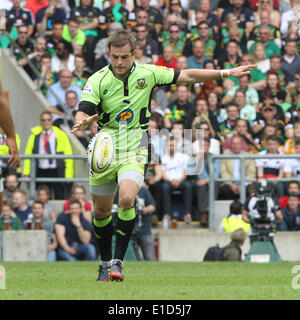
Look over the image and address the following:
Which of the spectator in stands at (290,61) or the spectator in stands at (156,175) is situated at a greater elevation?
the spectator in stands at (290,61)

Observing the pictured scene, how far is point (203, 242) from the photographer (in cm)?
1753

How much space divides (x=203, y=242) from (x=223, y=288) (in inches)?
313

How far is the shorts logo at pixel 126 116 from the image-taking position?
10664mm

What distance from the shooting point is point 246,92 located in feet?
67.8

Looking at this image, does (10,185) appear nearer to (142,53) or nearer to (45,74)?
(45,74)

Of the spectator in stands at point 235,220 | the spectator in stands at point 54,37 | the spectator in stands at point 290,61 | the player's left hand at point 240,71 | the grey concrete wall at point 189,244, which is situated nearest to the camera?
the player's left hand at point 240,71

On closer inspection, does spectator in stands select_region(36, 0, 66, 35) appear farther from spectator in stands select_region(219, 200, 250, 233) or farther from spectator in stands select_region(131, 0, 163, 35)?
spectator in stands select_region(219, 200, 250, 233)

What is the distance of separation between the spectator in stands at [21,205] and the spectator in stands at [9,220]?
0.07m

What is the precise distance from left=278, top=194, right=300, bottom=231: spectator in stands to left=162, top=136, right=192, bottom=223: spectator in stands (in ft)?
5.51

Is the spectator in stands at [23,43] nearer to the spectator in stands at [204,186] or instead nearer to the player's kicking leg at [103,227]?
the spectator in stands at [204,186]

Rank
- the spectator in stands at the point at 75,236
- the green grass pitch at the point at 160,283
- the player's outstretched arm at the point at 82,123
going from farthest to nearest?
1. the spectator in stands at the point at 75,236
2. the player's outstretched arm at the point at 82,123
3. the green grass pitch at the point at 160,283

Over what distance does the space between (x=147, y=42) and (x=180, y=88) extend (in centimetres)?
Result: 201

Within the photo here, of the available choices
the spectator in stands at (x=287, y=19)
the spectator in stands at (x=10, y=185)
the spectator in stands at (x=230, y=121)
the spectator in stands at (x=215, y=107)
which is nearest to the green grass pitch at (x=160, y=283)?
the spectator in stands at (x=10, y=185)

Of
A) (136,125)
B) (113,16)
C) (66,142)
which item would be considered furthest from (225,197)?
(136,125)
